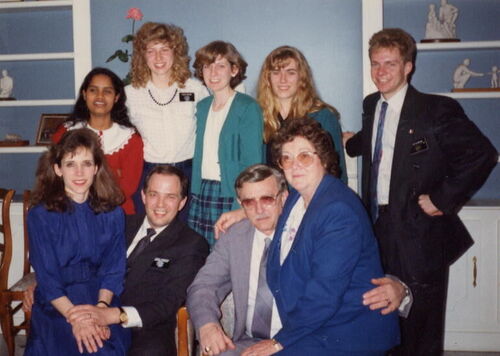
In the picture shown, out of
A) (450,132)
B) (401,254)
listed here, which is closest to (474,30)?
(450,132)

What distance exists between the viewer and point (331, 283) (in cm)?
183

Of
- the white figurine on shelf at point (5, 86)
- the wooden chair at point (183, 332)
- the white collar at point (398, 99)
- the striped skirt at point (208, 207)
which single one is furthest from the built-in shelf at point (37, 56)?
the wooden chair at point (183, 332)

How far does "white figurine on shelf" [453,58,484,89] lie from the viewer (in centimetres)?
362

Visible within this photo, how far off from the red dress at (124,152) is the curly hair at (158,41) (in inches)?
12.0

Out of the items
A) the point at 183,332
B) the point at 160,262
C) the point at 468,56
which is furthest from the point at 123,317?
the point at 468,56

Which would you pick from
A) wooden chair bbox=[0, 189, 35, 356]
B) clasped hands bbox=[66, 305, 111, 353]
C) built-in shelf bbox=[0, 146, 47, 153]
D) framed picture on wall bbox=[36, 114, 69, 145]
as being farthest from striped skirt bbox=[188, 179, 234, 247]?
framed picture on wall bbox=[36, 114, 69, 145]

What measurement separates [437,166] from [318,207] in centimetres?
86

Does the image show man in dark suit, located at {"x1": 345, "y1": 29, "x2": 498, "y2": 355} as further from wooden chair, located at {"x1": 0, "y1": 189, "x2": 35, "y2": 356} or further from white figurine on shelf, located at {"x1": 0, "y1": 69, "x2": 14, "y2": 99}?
white figurine on shelf, located at {"x1": 0, "y1": 69, "x2": 14, "y2": 99}

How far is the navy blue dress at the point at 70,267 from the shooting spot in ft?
7.13

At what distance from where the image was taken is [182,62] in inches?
118

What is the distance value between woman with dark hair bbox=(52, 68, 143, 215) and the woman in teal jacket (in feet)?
1.13

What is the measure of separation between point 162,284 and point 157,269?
68 mm

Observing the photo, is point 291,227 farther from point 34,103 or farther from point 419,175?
point 34,103

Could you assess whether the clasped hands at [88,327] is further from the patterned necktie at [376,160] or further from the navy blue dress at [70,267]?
the patterned necktie at [376,160]
